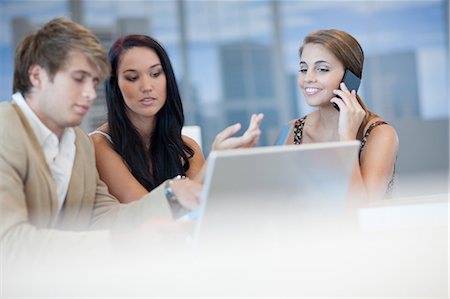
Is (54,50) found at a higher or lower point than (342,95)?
higher

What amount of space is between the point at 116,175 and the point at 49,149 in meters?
0.41

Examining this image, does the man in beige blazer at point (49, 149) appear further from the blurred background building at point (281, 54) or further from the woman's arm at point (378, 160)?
the blurred background building at point (281, 54)

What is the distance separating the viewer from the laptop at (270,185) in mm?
1224

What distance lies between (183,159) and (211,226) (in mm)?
665

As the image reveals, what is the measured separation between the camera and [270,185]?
128cm

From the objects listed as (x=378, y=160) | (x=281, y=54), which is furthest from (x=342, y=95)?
(x=281, y=54)

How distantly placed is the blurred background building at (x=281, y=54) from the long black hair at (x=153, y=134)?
4039 mm

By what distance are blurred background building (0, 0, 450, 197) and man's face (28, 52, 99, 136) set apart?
459 cm

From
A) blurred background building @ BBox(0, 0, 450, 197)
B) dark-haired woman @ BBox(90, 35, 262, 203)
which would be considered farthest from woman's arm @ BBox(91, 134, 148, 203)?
blurred background building @ BBox(0, 0, 450, 197)

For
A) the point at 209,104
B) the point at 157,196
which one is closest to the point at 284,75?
the point at 209,104

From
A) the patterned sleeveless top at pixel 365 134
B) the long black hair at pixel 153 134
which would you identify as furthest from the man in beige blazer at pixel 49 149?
the patterned sleeveless top at pixel 365 134

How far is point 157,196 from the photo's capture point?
142 cm

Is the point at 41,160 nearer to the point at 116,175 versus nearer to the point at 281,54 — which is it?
the point at 116,175

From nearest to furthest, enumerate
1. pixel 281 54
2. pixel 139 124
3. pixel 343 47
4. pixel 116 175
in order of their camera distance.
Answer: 1. pixel 116 175
2. pixel 139 124
3. pixel 343 47
4. pixel 281 54
